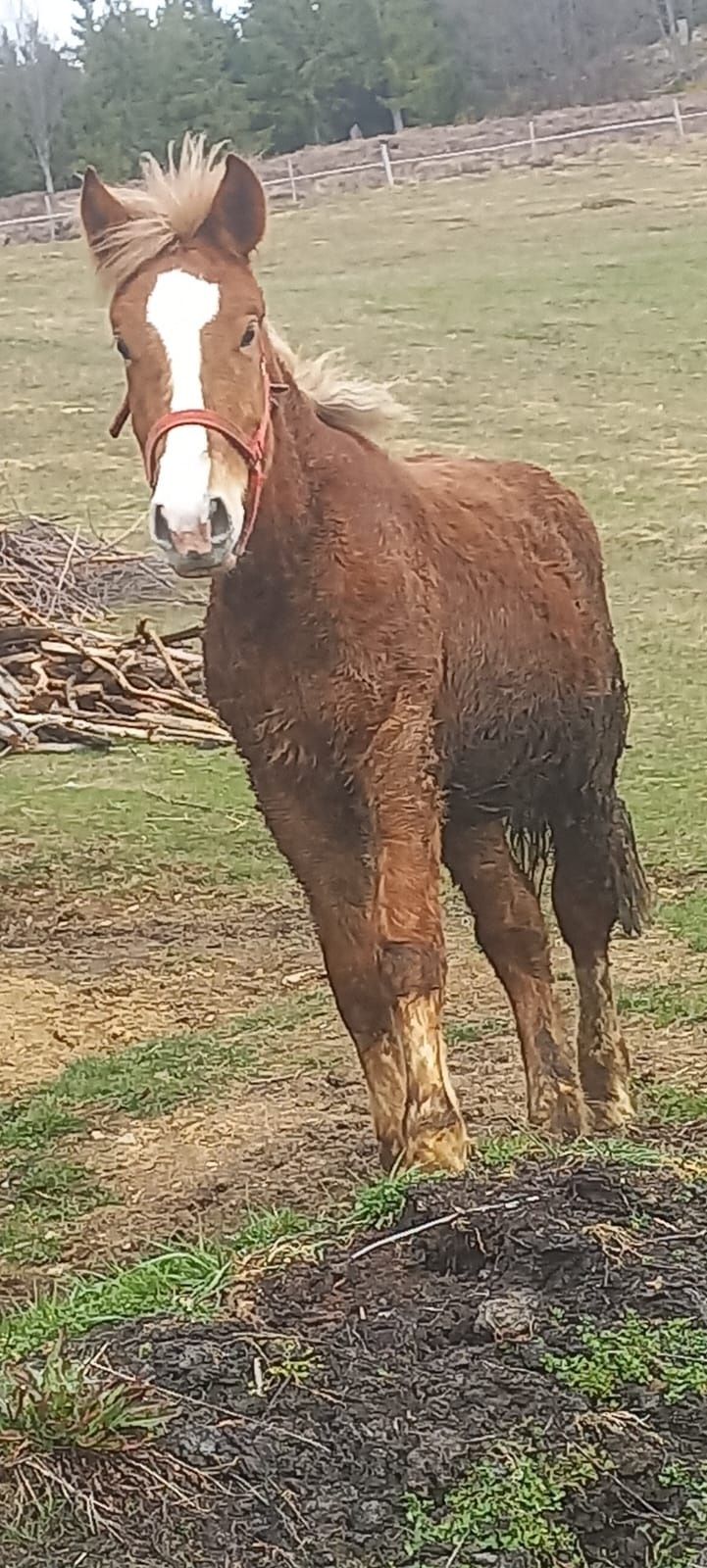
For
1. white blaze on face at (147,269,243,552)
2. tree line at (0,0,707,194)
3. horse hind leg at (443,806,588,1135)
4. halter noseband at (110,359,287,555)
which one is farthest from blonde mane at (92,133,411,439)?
tree line at (0,0,707,194)

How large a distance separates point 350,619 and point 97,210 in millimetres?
1205

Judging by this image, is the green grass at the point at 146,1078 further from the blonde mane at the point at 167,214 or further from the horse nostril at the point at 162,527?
the horse nostril at the point at 162,527

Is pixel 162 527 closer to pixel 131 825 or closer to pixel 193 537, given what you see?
pixel 193 537

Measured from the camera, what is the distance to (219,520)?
13.7 ft

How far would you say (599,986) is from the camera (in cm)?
621

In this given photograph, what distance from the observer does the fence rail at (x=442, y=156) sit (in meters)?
42.0

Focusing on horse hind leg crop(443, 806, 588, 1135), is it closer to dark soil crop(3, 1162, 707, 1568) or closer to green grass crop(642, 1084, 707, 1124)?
green grass crop(642, 1084, 707, 1124)

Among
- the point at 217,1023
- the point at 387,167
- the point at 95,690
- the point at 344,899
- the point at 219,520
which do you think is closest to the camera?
the point at 219,520

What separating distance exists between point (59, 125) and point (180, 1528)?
52826 millimetres

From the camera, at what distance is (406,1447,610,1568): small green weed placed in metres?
2.73

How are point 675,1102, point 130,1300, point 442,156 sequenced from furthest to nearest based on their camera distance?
point 442,156 → point 675,1102 → point 130,1300

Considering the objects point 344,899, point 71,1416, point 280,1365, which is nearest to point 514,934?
point 344,899

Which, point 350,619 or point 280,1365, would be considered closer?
point 280,1365

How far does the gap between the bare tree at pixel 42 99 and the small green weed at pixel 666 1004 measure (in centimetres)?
4185
